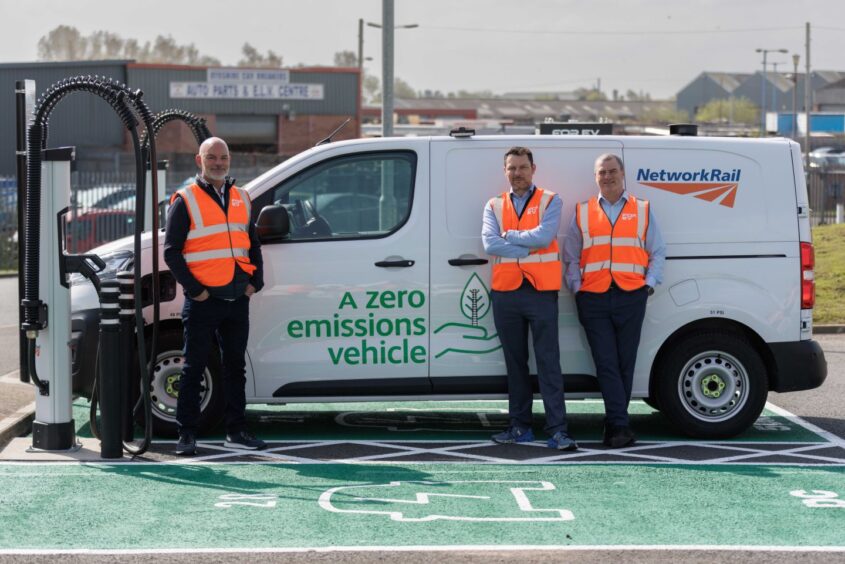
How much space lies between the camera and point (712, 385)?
28.8 feet

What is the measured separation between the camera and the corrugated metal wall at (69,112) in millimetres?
49219

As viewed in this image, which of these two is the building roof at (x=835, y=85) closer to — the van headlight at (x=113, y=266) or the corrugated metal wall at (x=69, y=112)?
the corrugated metal wall at (x=69, y=112)

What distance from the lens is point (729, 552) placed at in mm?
5910

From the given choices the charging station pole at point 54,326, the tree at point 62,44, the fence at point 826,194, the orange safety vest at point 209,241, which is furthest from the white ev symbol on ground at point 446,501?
the tree at point 62,44

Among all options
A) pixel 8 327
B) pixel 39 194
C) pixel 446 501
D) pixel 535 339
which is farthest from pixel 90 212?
pixel 446 501

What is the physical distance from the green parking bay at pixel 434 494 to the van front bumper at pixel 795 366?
1.31 ft

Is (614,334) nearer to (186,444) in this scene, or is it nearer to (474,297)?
(474,297)

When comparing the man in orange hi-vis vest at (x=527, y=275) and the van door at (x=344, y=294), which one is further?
the van door at (x=344, y=294)

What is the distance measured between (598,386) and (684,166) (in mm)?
1587

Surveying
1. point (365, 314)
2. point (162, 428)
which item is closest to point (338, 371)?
point (365, 314)

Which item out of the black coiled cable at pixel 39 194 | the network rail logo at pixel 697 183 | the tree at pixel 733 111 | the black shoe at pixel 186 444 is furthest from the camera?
the tree at pixel 733 111

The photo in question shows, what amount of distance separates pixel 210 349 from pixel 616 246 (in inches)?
105

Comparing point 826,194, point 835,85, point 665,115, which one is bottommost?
point 826,194

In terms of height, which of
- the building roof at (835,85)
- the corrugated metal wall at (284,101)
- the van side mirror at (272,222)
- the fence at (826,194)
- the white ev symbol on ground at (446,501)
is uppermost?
the building roof at (835,85)
